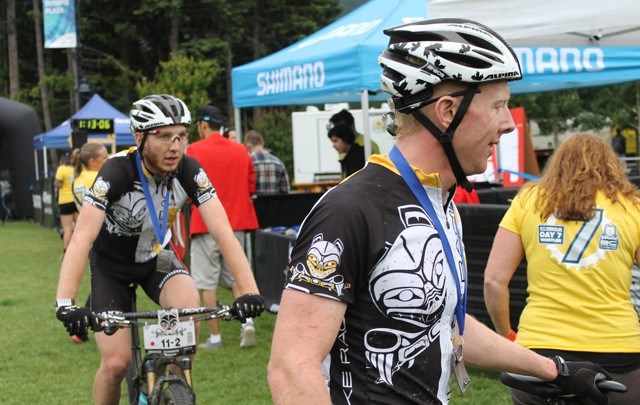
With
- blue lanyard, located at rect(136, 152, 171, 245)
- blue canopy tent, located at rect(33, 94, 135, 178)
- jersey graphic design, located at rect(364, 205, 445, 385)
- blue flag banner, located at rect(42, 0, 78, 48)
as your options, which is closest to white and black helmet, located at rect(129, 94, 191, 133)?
blue lanyard, located at rect(136, 152, 171, 245)

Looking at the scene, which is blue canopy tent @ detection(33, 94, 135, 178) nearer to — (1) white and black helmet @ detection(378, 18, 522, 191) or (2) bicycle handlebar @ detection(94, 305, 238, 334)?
(2) bicycle handlebar @ detection(94, 305, 238, 334)

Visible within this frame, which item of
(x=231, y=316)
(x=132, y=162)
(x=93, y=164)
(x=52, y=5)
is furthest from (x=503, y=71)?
(x=52, y=5)

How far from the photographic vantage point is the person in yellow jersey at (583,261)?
3.79 metres

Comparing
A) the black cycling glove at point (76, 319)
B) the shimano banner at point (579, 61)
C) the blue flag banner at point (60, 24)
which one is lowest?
the black cycling glove at point (76, 319)

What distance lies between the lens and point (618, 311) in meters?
3.84

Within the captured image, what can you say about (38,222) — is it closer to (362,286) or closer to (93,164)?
(93,164)

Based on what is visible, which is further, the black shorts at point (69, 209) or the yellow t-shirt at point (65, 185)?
the yellow t-shirt at point (65, 185)

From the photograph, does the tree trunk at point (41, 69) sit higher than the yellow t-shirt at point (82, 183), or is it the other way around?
the tree trunk at point (41, 69)

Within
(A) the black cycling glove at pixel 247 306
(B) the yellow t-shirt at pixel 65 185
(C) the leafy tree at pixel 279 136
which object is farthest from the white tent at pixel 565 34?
(C) the leafy tree at pixel 279 136

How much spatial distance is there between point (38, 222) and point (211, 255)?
20802 mm

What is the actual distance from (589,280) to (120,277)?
270cm

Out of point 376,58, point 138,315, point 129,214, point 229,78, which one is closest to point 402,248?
point 138,315

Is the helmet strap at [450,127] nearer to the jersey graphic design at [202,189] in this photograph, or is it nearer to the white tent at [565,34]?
the jersey graphic design at [202,189]

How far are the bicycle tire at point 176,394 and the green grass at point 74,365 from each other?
2.49 m
